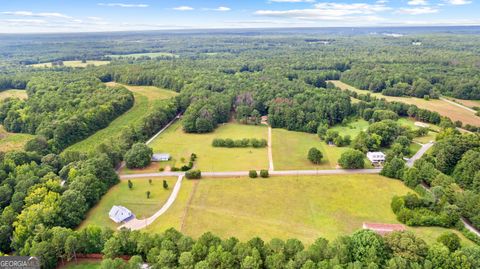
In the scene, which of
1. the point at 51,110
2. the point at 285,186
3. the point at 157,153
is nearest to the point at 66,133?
the point at 51,110

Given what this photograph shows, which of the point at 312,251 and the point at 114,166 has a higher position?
the point at 312,251

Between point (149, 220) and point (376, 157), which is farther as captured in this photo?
→ point (376, 157)

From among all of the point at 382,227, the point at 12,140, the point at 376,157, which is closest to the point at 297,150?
the point at 376,157

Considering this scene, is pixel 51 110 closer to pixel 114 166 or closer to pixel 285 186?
pixel 114 166

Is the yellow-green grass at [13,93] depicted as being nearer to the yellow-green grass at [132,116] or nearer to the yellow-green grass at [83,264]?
the yellow-green grass at [132,116]

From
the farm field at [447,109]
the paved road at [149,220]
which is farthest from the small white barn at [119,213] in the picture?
the farm field at [447,109]

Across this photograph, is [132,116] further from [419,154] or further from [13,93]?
[419,154]
